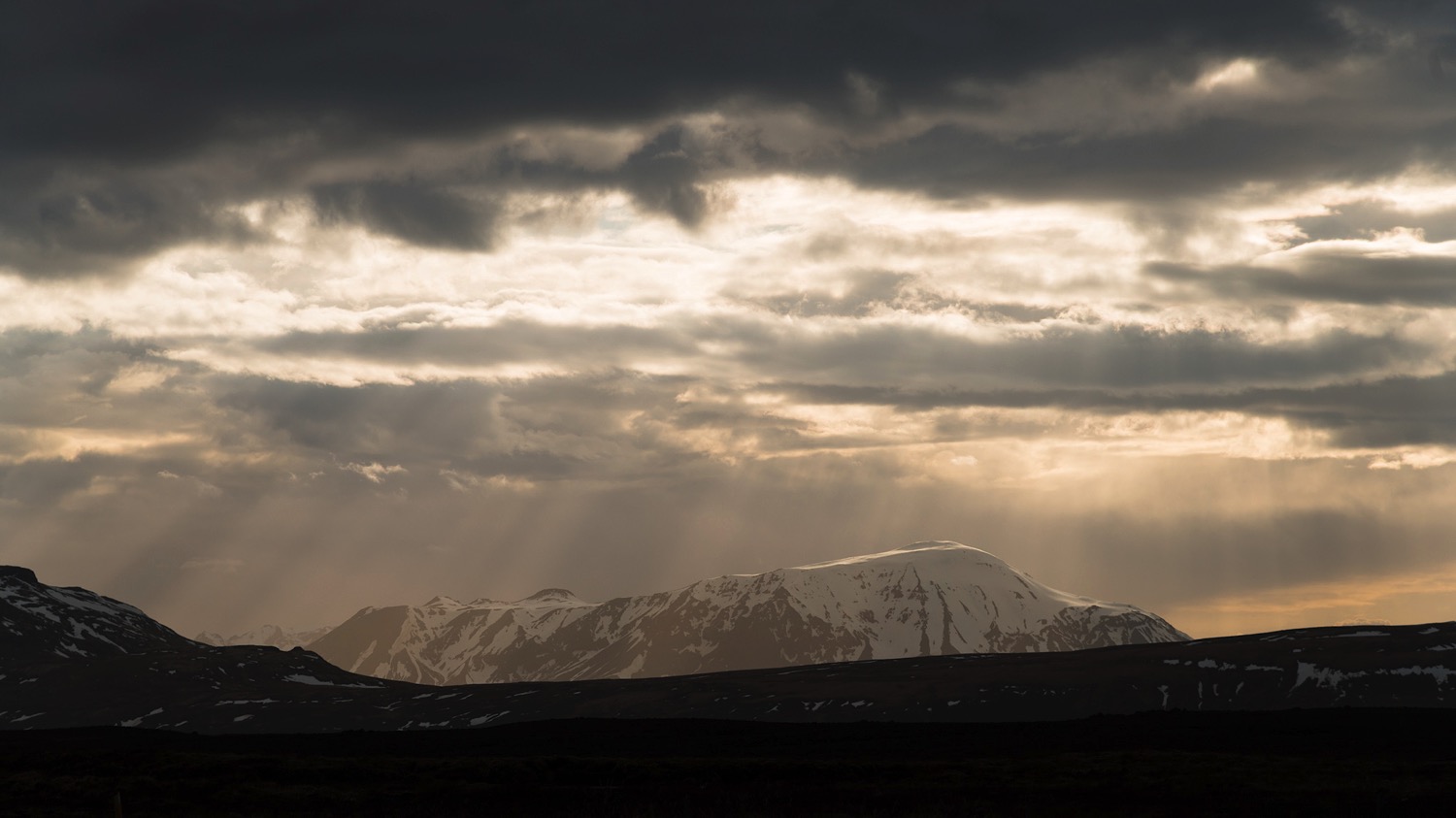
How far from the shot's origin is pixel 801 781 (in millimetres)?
97125

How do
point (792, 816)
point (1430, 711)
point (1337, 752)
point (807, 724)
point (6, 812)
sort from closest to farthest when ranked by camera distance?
point (792, 816)
point (6, 812)
point (1337, 752)
point (1430, 711)
point (807, 724)

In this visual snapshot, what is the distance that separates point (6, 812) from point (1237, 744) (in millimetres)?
109521

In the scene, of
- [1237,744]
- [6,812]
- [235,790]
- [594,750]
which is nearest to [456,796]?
[235,790]

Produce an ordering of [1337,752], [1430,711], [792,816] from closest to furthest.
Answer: [792,816], [1337,752], [1430,711]

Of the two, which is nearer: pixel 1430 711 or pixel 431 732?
pixel 1430 711

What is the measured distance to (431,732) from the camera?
18500 centimetres

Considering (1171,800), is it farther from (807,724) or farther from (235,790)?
(807,724)

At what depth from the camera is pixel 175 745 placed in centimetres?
16250

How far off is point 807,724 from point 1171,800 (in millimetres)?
98054

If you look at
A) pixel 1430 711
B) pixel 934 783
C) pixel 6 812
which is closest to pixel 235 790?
pixel 6 812

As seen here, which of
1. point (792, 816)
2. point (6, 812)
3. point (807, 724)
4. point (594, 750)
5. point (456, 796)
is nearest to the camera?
point (792, 816)

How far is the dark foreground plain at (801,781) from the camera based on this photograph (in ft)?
270

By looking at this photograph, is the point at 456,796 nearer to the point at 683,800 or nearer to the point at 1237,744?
the point at 683,800

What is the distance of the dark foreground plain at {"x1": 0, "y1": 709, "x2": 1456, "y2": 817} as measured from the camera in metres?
82.3
